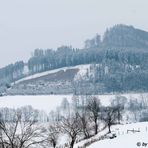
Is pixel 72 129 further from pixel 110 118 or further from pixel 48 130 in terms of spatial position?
pixel 48 130

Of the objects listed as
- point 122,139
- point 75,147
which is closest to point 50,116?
point 75,147

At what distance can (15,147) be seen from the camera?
54.9m

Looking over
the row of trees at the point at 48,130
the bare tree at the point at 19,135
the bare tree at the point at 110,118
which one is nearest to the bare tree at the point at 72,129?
the row of trees at the point at 48,130

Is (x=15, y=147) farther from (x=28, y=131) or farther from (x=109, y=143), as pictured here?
(x=109, y=143)

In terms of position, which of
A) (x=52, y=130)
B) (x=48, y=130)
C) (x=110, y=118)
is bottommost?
(x=48, y=130)

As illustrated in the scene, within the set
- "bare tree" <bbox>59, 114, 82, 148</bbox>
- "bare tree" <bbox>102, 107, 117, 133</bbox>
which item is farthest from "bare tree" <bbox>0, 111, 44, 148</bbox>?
"bare tree" <bbox>102, 107, 117, 133</bbox>

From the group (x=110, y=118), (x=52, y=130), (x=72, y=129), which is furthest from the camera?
(x=52, y=130)

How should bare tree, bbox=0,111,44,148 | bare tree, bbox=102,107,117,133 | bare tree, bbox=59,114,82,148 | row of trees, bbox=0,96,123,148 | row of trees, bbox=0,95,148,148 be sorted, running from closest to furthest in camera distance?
bare tree, bbox=0,111,44,148, row of trees, bbox=0,96,123,148, row of trees, bbox=0,95,148,148, bare tree, bbox=59,114,82,148, bare tree, bbox=102,107,117,133

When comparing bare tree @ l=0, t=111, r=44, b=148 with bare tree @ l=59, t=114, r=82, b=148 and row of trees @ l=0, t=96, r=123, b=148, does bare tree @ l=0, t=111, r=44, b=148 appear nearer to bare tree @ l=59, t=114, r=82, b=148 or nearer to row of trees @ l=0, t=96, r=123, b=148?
row of trees @ l=0, t=96, r=123, b=148

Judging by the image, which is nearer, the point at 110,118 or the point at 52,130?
the point at 110,118

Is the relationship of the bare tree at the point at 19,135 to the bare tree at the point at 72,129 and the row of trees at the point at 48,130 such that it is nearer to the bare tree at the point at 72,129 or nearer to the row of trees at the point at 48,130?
the row of trees at the point at 48,130

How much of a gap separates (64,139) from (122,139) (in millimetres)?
41274

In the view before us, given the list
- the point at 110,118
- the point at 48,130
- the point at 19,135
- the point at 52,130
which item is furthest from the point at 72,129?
the point at 48,130

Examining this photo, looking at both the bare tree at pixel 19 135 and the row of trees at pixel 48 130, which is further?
the row of trees at pixel 48 130
